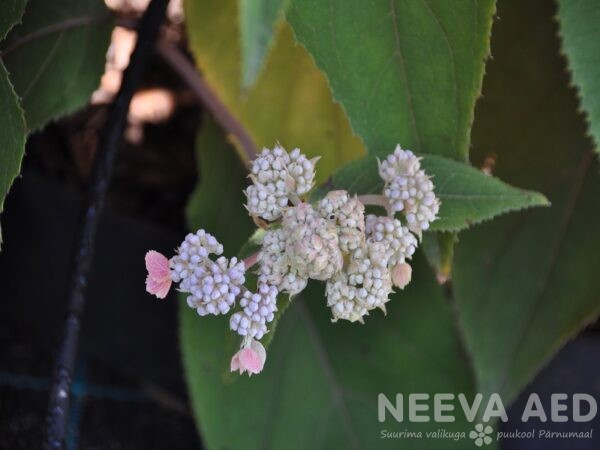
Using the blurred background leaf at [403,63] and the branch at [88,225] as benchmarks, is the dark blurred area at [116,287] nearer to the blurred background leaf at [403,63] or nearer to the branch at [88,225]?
the branch at [88,225]

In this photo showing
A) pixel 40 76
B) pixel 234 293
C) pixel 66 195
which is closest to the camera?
pixel 234 293

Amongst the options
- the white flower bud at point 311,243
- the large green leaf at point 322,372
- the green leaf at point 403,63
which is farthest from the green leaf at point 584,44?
the large green leaf at point 322,372

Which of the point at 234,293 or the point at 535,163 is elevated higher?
the point at 535,163

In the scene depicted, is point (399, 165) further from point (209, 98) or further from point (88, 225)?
point (209, 98)

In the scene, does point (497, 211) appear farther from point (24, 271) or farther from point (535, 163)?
point (24, 271)

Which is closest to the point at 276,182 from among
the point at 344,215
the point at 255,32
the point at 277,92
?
the point at 344,215

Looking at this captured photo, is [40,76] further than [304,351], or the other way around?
[304,351]

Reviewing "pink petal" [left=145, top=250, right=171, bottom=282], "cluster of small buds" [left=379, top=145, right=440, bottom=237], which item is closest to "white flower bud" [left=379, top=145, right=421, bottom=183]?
"cluster of small buds" [left=379, top=145, right=440, bottom=237]

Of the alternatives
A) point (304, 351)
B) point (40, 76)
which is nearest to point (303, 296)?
point (304, 351)

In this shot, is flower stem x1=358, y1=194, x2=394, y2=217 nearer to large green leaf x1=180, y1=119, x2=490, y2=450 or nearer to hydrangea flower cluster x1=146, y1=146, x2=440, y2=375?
hydrangea flower cluster x1=146, y1=146, x2=440, y2=375
